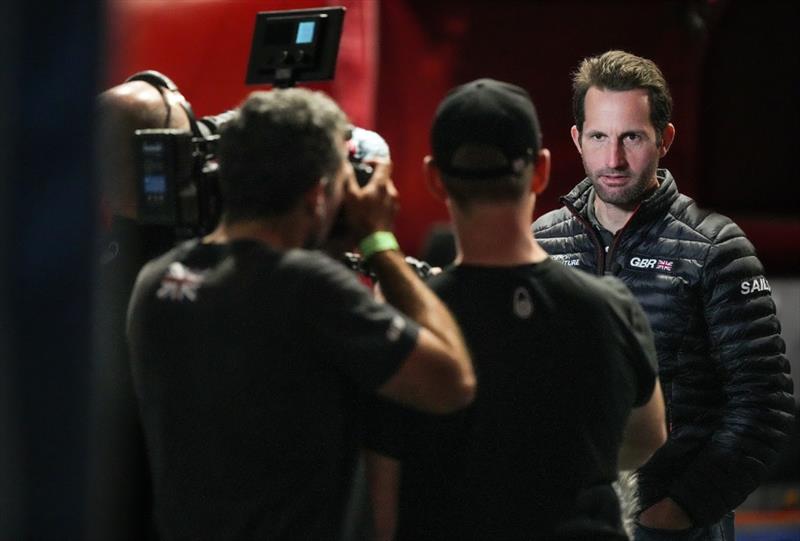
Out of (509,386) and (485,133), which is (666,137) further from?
(509,386)

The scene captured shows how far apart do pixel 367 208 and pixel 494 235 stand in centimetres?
18

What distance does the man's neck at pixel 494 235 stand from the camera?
1.59 metres

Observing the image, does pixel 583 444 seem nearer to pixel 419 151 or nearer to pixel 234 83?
pixel 234 83

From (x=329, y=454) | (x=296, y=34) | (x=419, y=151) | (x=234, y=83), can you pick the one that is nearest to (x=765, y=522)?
(x=419, y=151)

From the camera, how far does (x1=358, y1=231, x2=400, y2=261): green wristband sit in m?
1.63

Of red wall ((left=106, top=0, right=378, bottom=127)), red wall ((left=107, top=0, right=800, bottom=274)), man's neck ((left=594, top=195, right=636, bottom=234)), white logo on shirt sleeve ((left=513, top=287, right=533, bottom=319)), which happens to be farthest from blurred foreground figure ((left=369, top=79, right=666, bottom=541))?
red wall ((left=107, top=0, right=800, bottom=274))

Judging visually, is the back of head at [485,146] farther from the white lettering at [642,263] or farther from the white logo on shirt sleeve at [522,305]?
the white lettering at [642,263]

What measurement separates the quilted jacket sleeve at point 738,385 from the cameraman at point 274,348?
Answer: 735 millimetres

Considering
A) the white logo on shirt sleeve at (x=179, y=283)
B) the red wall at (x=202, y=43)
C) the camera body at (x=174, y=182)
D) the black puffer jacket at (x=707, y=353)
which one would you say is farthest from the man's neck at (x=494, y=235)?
the red wall at (x=202, y=43)

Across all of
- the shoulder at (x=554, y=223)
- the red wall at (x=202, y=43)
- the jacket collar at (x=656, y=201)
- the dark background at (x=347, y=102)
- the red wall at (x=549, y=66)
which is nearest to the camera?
the dark background at (x=347, y=102)

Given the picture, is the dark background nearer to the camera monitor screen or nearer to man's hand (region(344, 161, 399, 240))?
the camera monitor screen

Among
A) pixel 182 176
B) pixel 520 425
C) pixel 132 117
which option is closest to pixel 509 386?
pixel 520 425

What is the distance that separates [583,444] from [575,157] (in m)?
2.81

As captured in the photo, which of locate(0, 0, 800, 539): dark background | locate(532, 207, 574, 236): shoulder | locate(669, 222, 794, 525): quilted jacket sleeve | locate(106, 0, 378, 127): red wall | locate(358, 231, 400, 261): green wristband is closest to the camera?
locate(0, 0, 800, 539): dark background
